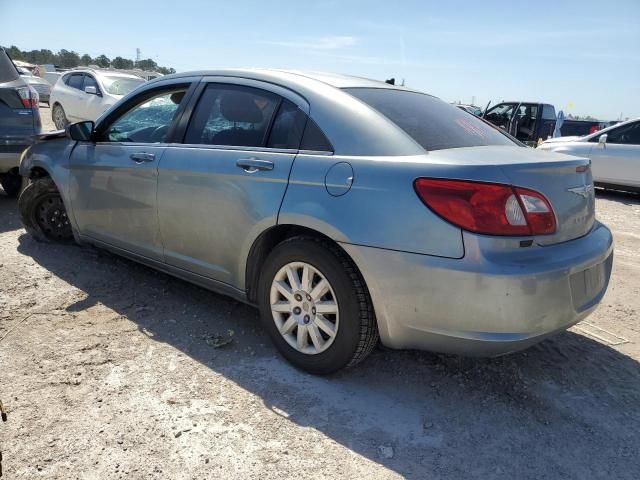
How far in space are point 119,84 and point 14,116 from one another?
6.20m

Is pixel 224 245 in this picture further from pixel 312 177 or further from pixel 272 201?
pixel 312 177

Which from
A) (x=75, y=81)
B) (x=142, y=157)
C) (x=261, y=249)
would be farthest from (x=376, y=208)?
(x=75, y=81)

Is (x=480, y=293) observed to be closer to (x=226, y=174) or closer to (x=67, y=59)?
(x=226, y=174)

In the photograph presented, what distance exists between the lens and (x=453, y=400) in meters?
2.64

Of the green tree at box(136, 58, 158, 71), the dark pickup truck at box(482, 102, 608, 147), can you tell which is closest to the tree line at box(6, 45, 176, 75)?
the green tree at box(136, 58, 158, 71)

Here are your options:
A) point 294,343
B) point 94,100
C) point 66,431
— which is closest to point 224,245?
point 294,343

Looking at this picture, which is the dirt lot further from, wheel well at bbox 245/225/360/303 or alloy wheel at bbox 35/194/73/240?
alloy wheel at bbox 35/194/73/240

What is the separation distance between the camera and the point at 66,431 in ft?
7.48

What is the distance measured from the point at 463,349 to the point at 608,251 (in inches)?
41.1

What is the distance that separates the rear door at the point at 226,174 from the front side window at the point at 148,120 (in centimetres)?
27

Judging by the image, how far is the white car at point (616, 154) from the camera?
889 centimetres

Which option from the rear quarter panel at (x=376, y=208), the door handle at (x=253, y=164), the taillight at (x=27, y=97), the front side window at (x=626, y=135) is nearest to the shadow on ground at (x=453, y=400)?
the rear quarter panel at (x=376, y=208)

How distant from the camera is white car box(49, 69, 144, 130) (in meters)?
10.8

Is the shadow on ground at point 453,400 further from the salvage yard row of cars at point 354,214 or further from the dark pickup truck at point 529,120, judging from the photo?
the dark pickup truck at point 529,120
